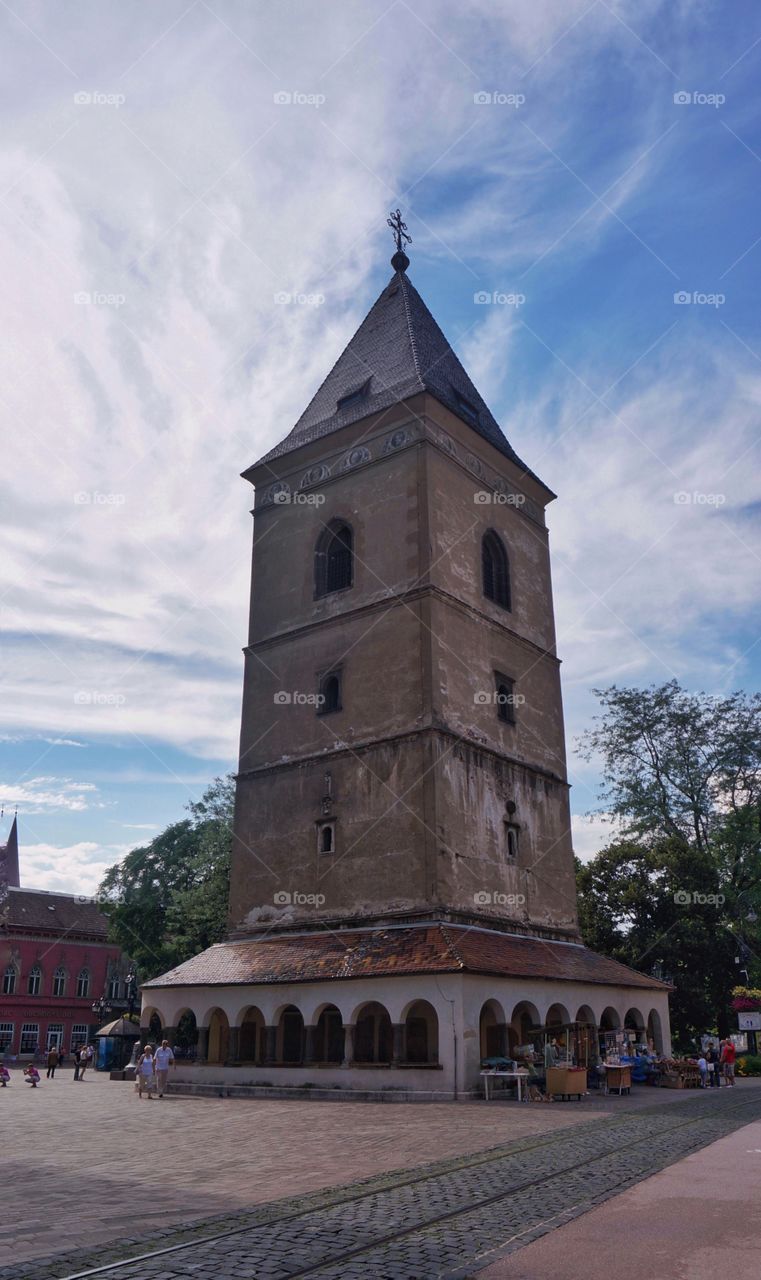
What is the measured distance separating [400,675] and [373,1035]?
29.1 ft

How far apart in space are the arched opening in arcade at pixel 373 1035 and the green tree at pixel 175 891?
14513 millimetres

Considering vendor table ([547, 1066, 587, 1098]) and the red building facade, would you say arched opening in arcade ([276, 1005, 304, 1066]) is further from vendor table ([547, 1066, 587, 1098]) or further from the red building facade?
the red building facade

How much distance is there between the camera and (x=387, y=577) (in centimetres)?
2633

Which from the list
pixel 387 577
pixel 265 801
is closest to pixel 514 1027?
pixel 265 801

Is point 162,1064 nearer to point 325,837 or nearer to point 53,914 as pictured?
point 325,837

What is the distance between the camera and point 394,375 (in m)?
29.5

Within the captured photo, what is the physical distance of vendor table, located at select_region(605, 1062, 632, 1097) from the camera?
20234 millimetres

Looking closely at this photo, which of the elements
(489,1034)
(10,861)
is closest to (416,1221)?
(489,1034)

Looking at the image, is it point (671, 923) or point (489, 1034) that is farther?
point (671, 923)

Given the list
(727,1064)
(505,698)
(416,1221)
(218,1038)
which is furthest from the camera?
(505,698)

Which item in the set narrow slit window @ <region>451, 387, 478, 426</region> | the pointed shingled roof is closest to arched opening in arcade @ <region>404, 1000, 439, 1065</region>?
the pointed shingled roof

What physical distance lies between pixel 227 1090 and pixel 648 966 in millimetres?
18276

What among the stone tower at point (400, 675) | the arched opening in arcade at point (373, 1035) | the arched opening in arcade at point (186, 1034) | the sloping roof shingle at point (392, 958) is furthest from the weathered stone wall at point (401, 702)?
the arched opening in arcade at point (186, 1034)

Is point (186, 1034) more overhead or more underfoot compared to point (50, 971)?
more underfoot
